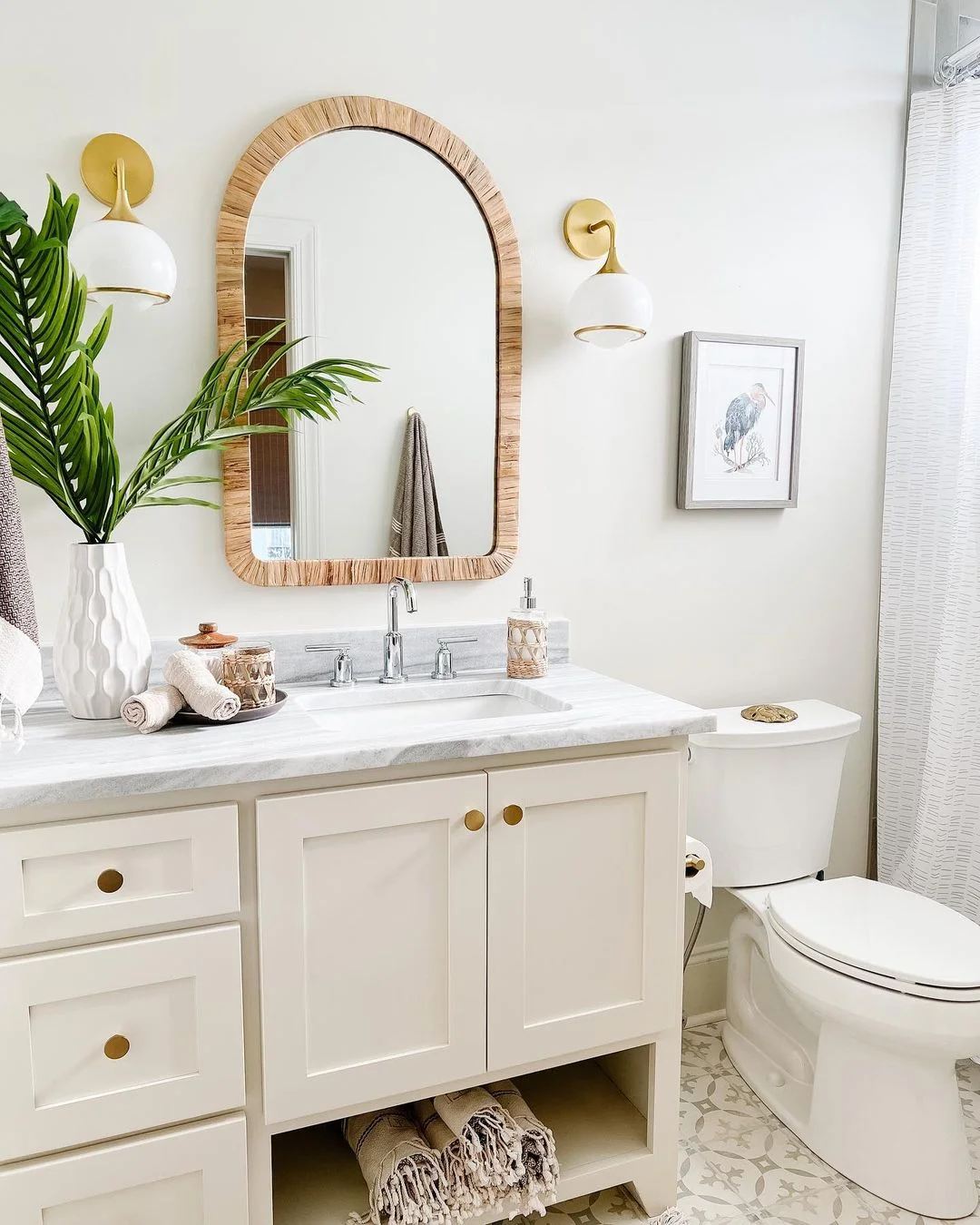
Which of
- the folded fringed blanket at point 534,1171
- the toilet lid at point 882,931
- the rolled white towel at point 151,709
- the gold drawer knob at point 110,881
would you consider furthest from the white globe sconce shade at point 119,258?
the toilet lid at point 882,931

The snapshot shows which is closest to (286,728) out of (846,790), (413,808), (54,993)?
(413,808)

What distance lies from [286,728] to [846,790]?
5.20 feet

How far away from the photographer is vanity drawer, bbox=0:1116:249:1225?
1.21m

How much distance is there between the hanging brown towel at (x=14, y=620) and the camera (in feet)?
4.12

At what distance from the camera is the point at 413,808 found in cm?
137

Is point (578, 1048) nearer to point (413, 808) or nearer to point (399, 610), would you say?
point (413, 808)

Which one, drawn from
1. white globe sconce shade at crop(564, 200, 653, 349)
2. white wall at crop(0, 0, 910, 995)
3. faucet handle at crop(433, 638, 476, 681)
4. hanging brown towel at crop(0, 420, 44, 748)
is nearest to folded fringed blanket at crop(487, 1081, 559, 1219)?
faucet handle at crop(433, 638, 476, 681)

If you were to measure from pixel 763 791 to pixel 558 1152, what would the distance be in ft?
2.66

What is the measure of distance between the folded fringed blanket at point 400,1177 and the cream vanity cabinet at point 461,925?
12 centimetres

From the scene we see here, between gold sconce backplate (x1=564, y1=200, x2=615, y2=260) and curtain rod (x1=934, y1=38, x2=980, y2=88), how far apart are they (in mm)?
954

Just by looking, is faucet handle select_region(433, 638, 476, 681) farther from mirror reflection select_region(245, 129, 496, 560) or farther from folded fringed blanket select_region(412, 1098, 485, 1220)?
folded fringed blanket select_region(412, 1098, 485, 1220)

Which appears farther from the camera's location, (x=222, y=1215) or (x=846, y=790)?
(x=846, y=790)

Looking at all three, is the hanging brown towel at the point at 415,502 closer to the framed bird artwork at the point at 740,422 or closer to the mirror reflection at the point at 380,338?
the mirror reflection at the point at 380,338

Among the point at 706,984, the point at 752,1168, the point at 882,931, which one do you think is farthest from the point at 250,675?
the point at 706,984
